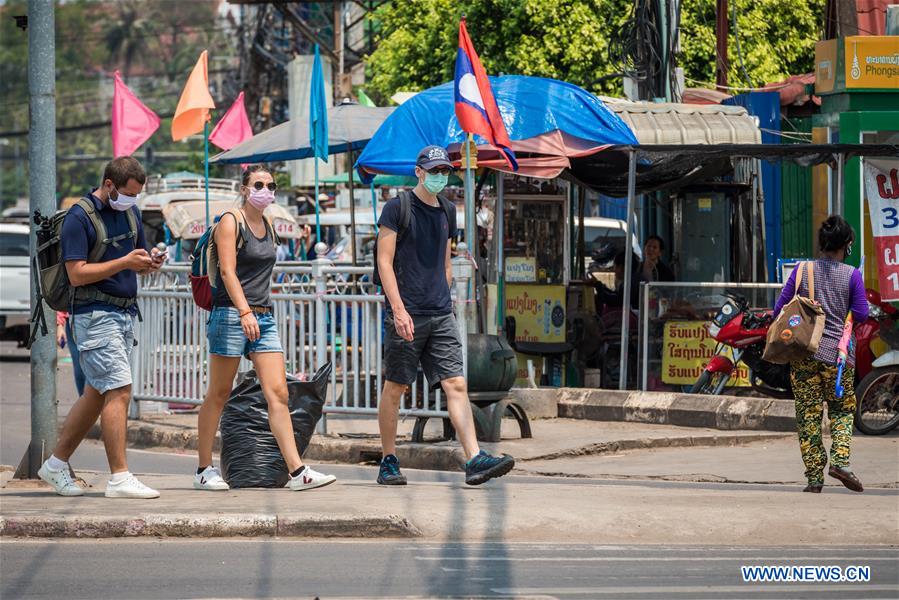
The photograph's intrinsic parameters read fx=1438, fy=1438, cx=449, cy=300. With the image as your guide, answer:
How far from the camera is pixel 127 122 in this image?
17812 millimetres

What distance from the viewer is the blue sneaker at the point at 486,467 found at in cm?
837

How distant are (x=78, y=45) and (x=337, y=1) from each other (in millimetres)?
81905

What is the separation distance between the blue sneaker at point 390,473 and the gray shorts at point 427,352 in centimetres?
51

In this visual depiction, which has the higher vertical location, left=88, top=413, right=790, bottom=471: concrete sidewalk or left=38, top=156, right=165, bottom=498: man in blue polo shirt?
left=38, top=156, right=165, bottom=498: man in blue polo shirt

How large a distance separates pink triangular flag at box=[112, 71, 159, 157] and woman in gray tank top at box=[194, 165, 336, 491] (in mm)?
9610

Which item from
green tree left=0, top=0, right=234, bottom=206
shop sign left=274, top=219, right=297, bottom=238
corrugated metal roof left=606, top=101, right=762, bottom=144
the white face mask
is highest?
green tree left=0, top=0, right=234, bottom=206

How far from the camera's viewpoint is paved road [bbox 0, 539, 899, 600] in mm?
6137

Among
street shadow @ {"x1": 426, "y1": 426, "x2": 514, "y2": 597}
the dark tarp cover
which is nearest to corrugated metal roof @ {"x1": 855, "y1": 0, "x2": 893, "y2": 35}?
the dark tarp cover

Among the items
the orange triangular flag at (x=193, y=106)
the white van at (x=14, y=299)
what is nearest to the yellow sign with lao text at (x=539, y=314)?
the orange triangular flag at (x=193, y=106)

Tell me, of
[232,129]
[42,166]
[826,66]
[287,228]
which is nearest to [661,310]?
[826,66]

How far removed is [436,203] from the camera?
8.69m

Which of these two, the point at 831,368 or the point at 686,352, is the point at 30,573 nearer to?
the point at 831,368

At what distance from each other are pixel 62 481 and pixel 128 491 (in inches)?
17.5

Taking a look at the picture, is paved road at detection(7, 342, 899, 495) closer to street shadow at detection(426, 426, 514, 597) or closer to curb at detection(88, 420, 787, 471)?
curb at detection(88, 420, 787, 471)
